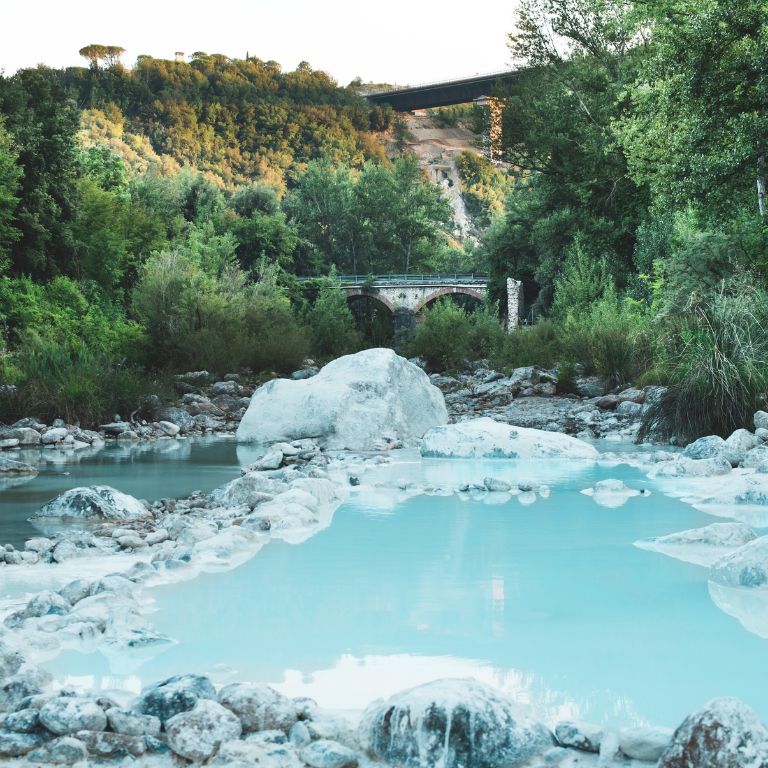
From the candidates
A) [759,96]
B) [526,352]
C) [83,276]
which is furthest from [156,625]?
[83,276]

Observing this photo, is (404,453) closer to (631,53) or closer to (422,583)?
(422,583)

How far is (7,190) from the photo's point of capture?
69.3 ft

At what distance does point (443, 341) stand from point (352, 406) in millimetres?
14516

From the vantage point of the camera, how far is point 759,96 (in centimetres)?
1320

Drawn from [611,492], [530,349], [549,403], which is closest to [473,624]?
[611,492]

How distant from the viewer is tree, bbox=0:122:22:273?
20875 millimetres

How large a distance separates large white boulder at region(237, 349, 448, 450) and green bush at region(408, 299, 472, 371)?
502 inches

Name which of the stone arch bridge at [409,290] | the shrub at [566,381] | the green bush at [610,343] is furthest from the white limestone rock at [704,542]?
the stone arch bridge at [409,290]

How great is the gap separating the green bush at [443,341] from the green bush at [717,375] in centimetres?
1446

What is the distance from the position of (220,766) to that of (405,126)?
111 m

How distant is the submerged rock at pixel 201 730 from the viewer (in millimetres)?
2535

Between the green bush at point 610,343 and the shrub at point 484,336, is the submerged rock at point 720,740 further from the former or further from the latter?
the shrub at point 484,336

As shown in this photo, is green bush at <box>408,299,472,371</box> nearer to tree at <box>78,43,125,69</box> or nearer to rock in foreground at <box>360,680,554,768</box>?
rock in foreground at <box>360,680,554,768</box>

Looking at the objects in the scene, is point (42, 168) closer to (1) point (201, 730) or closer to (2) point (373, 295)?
(1) point (201, 730)
